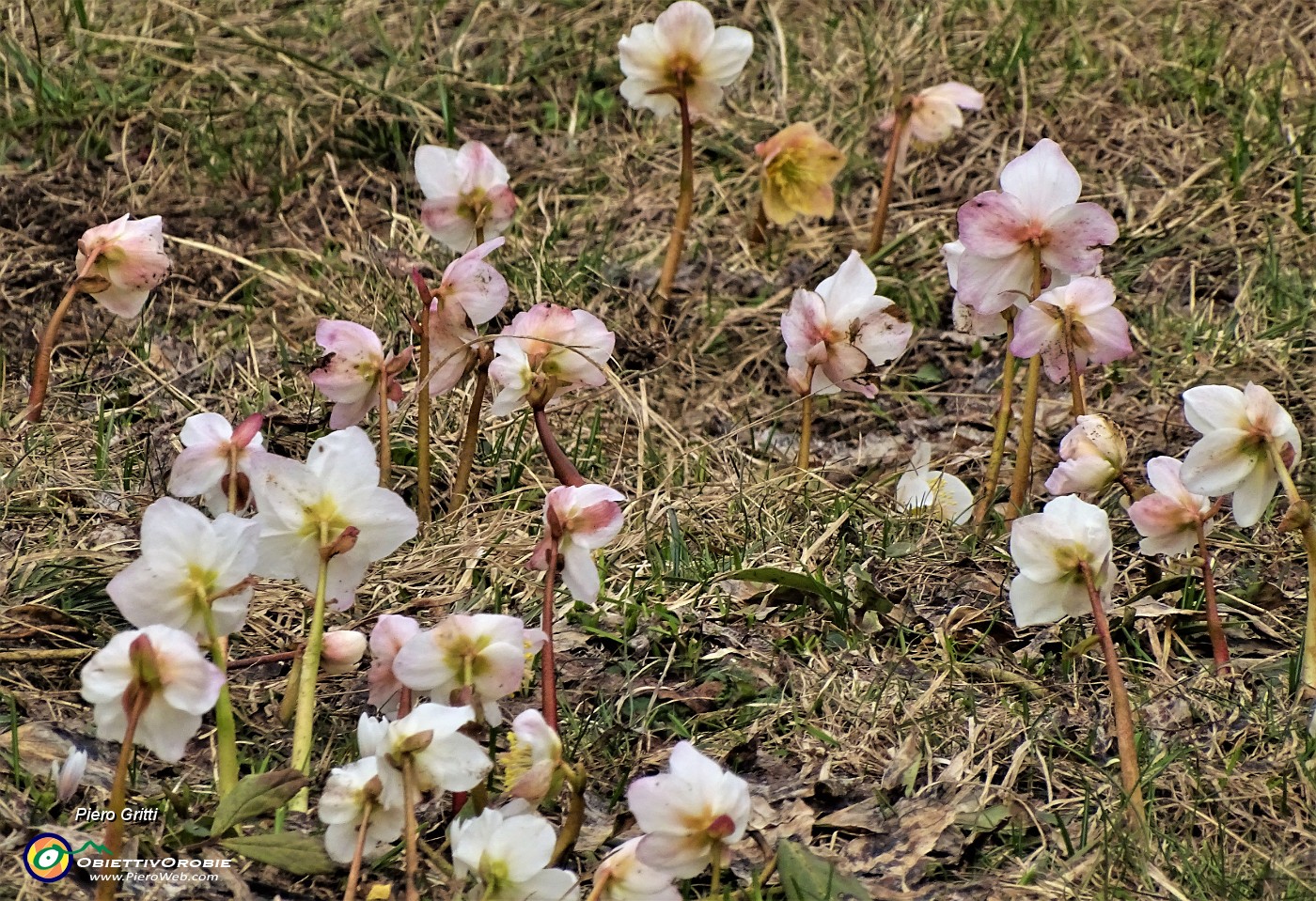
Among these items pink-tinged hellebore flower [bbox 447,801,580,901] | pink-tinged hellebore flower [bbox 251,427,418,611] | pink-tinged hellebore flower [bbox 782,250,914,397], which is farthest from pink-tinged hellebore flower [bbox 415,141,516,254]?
pink-tinged hellebore flower [bbox 447,801,580,901]

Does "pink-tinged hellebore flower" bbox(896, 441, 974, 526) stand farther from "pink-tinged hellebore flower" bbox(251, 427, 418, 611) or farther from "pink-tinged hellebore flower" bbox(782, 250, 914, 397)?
"pink-tinged hellebore flower" bbox(251, 427, 418, 611)

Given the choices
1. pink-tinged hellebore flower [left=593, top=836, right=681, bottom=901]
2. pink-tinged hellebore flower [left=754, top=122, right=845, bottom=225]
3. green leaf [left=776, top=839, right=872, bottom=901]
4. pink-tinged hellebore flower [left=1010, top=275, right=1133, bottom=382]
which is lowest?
pink-tinged hellebore flower [left=754, top=122, right=845, bottom=225]

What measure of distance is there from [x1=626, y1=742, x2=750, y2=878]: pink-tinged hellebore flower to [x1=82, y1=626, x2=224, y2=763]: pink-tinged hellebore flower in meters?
0.41

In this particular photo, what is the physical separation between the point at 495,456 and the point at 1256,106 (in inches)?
76.4

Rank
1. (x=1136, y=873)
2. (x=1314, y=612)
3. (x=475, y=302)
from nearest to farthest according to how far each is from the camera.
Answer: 1. (x=1136, y=873)
2. (x=1314, y=612)
3. (x=475, y=302)

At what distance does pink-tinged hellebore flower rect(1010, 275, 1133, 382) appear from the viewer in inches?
79.2

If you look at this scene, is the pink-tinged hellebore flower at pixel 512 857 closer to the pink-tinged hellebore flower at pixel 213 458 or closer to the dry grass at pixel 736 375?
the dry grass at pixel 736 375

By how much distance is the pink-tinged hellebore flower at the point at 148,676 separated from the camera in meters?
1.37

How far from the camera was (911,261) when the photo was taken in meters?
3.13

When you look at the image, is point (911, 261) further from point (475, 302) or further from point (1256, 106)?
point (475, 302)

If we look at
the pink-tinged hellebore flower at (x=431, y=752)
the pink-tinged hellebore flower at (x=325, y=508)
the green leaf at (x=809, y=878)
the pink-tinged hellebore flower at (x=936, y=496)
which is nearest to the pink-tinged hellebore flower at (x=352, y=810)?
the pink-tinged hellebore flower at (x=431, y=752)

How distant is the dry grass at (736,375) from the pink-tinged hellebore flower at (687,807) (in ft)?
0.92

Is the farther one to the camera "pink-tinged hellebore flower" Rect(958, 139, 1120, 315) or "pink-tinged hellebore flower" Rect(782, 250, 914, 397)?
"pink-tinged hellebore flower" Rect(782, 250, 914, 397)

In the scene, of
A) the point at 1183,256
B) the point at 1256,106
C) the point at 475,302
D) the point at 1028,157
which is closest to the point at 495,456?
the point at 475,302
